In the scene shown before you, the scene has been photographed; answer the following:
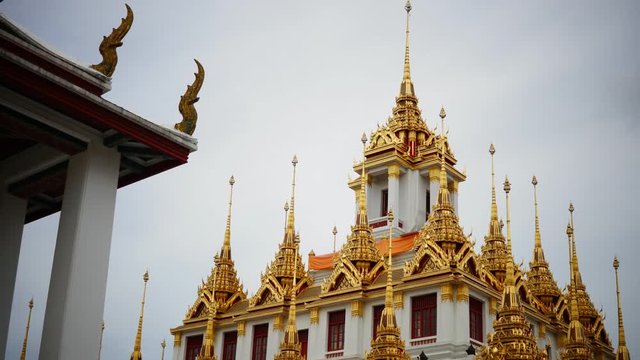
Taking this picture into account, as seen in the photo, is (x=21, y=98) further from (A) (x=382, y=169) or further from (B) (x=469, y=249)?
(A) (x=382, y=169)

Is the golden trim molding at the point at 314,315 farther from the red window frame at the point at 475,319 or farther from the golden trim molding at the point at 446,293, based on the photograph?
the red window frame at the point at 475,319

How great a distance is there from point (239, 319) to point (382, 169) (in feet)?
34.7

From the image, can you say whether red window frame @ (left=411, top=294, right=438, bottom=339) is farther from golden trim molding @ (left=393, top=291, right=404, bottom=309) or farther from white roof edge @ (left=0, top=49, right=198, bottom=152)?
white roof edge @ (left=0, top=49, right=198, bottom=152)

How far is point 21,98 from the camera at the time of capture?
547 inches

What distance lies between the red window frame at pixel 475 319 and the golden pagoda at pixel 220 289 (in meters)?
13.5

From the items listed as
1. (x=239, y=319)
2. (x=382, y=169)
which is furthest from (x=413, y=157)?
(x=239, y=319)

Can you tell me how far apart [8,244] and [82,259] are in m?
3.13

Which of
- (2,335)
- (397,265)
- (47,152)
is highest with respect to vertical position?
(397,265)

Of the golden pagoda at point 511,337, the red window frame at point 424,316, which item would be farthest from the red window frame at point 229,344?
the golden pagoda at point 511,337

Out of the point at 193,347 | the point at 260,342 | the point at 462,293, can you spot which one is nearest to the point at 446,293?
the point at 462,293

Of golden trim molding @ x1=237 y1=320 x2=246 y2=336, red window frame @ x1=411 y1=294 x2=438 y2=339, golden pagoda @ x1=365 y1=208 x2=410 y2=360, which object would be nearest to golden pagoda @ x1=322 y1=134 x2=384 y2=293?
red window frame @ x1=411 y1=294 x2=438 y2=339

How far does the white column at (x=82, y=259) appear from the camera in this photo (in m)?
13.7

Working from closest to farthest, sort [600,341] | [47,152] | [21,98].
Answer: [21,98] → [47,152] → [600,341]

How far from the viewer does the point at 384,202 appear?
43.6m
